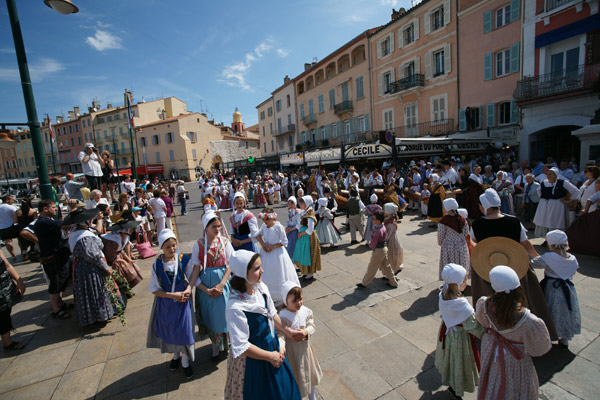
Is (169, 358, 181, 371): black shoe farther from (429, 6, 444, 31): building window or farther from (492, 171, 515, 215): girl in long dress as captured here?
(429, 6, 444, 31): building window

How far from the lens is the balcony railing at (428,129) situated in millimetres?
19469

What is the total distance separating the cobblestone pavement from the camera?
2.95 meters

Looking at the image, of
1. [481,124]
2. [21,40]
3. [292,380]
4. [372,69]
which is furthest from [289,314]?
[372,69]

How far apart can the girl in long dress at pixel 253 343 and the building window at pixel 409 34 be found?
2414 cm

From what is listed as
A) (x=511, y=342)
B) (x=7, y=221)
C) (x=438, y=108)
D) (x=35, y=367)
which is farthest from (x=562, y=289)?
(x=438, y=108)

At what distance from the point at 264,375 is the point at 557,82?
18409 millimetres

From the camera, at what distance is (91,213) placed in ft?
14.2

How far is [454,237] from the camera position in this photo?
4.47 m

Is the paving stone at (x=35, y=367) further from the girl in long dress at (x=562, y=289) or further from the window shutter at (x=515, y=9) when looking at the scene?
the window shutter at (x=515, y=9)

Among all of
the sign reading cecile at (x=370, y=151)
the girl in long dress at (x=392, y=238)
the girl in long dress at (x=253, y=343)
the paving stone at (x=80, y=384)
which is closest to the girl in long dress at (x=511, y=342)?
the girl in long dress at (x=253, y=343)

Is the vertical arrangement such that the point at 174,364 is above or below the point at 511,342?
below

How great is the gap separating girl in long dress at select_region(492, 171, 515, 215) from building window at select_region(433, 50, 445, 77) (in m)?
14.2

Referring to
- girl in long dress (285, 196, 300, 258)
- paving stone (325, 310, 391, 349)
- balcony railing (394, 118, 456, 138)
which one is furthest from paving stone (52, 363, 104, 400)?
balcony railing (394, 118, 456, 138)

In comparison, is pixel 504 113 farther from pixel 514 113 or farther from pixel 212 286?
pixel 212 286
